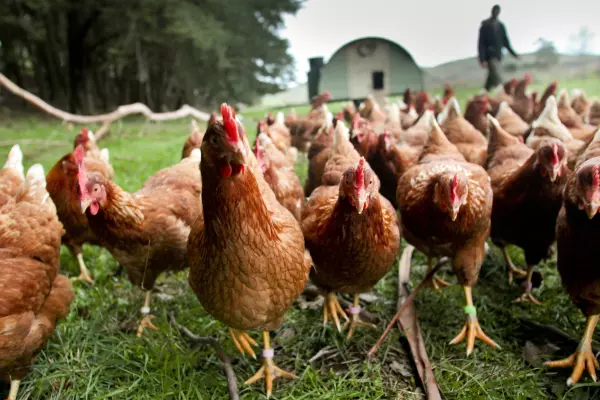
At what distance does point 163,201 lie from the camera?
7.00 feet

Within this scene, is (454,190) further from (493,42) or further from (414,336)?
(493,42)

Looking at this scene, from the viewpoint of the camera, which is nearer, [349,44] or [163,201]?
[163,201]

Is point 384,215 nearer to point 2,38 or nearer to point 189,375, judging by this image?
point 189,375

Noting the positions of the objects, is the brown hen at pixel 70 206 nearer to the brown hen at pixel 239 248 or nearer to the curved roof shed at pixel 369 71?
the brown hen at pixel 239 248

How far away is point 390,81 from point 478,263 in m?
8.53

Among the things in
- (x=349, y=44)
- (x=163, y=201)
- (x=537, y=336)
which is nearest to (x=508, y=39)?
(x=349, y=44)

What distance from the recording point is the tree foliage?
323 inches

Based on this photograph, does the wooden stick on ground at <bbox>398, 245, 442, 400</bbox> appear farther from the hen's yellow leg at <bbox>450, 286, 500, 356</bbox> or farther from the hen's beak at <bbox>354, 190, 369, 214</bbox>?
the hen's beak at <bbox>354, 190, 369, 214</bbox>

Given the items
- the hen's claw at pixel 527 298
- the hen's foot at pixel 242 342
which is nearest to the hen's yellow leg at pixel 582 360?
the hen's claw at pixel 527 298

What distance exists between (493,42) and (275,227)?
638 cm

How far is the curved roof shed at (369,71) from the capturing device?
9656 mm

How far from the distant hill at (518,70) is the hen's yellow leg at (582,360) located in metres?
9.32

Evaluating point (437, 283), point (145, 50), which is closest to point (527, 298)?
point (437, 283)

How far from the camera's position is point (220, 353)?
5.78 ft
